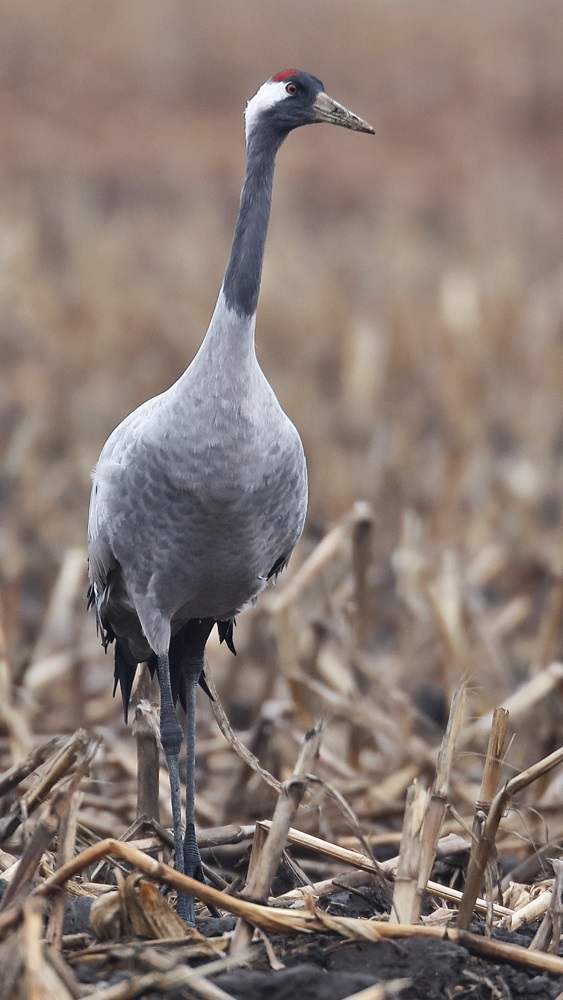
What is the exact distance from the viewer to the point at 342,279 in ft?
39.2

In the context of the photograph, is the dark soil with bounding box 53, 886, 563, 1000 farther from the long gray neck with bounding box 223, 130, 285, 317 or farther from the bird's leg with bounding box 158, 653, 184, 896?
the long gray neck with bounding box 223, 130, 285, 317

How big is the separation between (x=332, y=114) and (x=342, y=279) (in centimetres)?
834

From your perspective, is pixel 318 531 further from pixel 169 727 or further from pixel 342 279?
pixel 342 279

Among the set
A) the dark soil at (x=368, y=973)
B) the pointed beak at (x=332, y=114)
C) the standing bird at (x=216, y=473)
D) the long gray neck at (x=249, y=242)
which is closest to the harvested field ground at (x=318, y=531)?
the dark soil at (x=368, y=973)

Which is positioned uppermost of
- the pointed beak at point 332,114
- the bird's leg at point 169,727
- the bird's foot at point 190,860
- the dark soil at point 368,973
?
the pointed beak at point 332,114

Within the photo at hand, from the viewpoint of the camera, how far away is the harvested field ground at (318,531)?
287 cm

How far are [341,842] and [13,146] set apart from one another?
15.0 metres

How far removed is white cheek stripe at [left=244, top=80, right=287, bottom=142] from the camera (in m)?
3.61

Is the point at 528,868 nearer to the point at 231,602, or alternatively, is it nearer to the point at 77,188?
the point at 231,602

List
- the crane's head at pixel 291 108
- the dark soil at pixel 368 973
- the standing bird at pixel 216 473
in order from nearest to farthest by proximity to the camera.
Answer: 1. the dark soil at pixel 368 973
2. the standing bird at pixel 216 473
3. the crane's head at pixel 291 108

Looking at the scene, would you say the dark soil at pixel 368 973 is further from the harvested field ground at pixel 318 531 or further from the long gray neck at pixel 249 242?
the long gray neck at pixel 249 242

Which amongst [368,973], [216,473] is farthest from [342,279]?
[368,973]

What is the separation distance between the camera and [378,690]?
525 centimetres

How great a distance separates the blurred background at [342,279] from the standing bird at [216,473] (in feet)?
4.59
